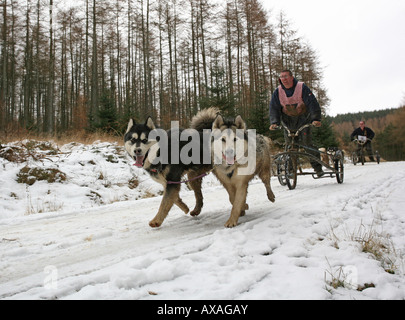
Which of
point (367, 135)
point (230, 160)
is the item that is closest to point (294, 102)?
point (230, 160)

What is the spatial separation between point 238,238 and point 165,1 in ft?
68.5

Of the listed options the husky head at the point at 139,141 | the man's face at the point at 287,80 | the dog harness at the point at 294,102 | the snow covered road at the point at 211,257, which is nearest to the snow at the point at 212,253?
the snow covered road at the point at 211,257

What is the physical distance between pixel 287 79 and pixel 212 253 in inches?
193

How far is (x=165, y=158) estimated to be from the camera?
3.47 metres

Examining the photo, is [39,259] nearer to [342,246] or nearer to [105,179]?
[342,246]

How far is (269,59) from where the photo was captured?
2334 cm

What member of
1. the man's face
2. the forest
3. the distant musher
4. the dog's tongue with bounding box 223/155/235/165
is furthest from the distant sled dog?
the distant musher

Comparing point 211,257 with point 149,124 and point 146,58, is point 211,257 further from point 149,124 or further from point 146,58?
point 146,58

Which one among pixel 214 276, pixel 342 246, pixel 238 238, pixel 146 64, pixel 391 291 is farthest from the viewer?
pixel 146 64

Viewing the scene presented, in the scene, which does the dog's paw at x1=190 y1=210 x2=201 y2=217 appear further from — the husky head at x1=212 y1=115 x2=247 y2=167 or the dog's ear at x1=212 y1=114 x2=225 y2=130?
the dog's ear at x1=212 y1=114 x2=225 y2=130

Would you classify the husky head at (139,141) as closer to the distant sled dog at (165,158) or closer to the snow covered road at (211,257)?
the distant sled dog at (165,158)

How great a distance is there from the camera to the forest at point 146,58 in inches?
625

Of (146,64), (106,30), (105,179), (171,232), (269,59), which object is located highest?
(106,30)

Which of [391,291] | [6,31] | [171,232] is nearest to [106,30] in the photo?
[6,31]
